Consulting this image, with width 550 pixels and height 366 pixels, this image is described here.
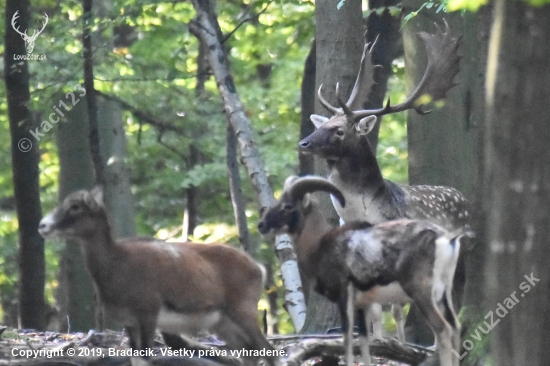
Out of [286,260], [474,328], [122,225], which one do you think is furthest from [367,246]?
[122,225]

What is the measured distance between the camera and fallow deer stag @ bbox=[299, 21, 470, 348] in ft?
34.2

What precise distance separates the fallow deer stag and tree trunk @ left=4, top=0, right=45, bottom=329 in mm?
6326

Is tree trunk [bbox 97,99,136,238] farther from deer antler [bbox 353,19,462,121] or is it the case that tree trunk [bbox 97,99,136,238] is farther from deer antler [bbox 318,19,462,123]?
deer antler [bbox 353,19,462,121]

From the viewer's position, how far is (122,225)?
731 inches

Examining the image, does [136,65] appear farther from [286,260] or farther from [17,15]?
[286,260]

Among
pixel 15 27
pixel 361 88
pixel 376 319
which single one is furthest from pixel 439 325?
pixel 15 27

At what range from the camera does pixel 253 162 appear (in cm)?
1277

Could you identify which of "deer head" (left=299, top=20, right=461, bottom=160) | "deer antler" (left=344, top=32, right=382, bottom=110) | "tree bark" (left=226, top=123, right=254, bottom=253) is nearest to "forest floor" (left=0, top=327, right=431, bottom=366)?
"deer head" (left=299, top=20, right=461, bottom=160)

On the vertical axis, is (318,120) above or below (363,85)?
below

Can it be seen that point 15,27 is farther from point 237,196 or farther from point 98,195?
point 98,195

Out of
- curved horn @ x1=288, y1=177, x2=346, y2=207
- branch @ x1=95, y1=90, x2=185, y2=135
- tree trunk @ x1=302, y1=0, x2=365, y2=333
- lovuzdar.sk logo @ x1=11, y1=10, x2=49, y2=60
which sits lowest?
curved horn @ x1=288, y1=177, x2=346, y2=207

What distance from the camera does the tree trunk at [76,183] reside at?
18.1 meters

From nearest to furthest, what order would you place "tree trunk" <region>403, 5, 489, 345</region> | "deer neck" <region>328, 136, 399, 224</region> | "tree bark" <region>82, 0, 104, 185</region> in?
"deer neck" <region>328, 136, 399, 224</region> < "tree trunk" <region>403, 5, 489, 345</region> < "tree bark" <region>82, 0, 104, 185</region>

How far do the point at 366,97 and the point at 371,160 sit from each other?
3.02ft
